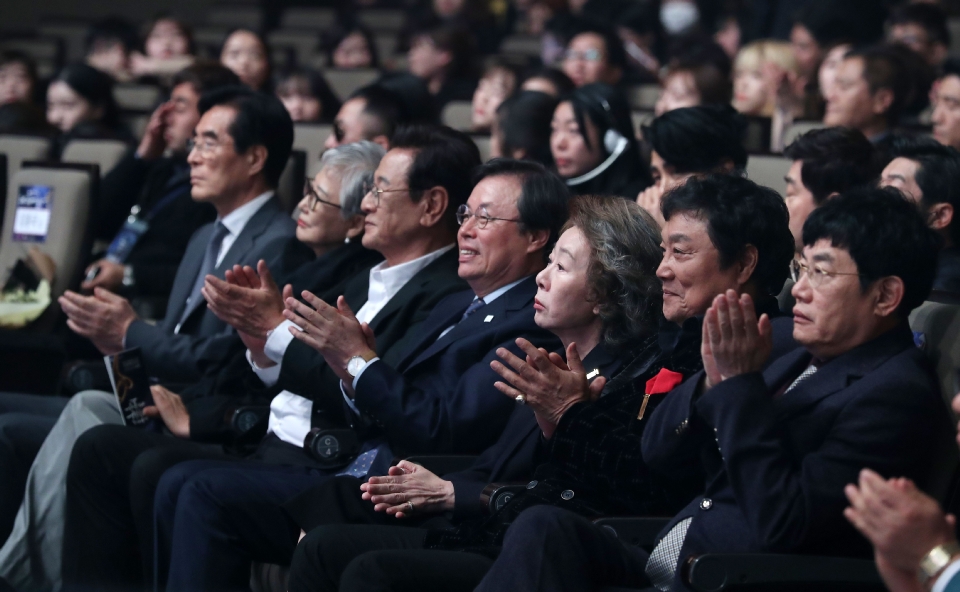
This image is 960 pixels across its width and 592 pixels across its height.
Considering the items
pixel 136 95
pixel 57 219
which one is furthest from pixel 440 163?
pixel 136 95

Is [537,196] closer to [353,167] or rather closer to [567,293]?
[567,293]

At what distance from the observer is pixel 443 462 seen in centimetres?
248

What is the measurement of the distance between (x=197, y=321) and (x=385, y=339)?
88 centimetres

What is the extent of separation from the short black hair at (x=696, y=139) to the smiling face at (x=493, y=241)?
636 millimetres

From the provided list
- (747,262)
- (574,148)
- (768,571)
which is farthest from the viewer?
(574,148)

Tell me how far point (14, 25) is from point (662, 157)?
7781 mm

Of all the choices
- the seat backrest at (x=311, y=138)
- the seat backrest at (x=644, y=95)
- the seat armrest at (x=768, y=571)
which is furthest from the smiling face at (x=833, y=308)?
the seat backrest at (x=644, y=95)

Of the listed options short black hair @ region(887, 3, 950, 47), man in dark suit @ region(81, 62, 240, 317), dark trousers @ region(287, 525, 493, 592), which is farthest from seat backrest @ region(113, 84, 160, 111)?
dark trousers @ region(287, 525, 493, 592)

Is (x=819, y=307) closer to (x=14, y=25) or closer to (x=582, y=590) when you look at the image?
(x=582, y=590)

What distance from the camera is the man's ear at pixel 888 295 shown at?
189cm

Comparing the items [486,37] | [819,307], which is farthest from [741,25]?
[819,307]

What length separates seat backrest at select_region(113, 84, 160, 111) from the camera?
6555mm

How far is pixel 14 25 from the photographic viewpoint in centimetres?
968

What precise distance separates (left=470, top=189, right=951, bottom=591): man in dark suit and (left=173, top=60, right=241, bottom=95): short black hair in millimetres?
2927
